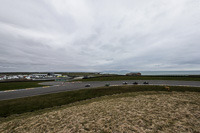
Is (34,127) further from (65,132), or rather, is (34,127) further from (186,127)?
(186,127)

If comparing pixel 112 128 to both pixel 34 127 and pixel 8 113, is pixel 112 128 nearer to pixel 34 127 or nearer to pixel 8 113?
pixel 34 127

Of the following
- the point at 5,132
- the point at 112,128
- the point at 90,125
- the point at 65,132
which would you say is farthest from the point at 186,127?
the point at 5,132

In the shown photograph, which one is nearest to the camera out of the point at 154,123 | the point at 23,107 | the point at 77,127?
the point at 154,123

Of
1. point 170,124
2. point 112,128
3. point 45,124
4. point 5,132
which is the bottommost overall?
point 5,132

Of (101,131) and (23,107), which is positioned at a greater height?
(101,131)

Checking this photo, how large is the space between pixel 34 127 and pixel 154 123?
41.0 feet

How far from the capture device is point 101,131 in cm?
692

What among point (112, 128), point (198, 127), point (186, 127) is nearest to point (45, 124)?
point (112, 128)

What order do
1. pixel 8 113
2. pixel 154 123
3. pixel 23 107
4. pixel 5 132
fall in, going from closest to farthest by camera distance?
pixel 154 123 → pixel 5 132 → pixel 8 113 → pixel 23 107

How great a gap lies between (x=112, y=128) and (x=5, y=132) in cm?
1176

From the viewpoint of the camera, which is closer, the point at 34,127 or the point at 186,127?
the point at 186,127

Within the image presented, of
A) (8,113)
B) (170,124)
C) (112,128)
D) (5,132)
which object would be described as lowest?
(8,113)

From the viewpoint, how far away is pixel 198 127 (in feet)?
20.8

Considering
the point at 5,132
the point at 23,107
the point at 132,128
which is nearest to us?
the point at 132,128
